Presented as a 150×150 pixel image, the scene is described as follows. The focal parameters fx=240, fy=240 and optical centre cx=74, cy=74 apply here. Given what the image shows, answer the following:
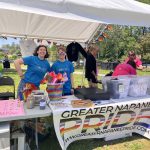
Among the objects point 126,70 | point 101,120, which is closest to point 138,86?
point 126,70

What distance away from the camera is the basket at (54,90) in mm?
2957

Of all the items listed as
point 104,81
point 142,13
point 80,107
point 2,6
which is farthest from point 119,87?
point 2,6

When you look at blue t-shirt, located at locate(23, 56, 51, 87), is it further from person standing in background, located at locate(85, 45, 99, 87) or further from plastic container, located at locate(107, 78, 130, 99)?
person standing in background, located at locate(85, 45, 99, 87)

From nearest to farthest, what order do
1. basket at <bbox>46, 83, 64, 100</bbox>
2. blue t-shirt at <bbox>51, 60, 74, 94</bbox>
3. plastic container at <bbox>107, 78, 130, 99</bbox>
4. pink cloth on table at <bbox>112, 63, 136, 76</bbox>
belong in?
1. basket at <bbox>46, 83, 64, 100</bbox>
2. plastic container at <bbox>107, 78, 130, 99</bbox>
3. blue t-shirt at <bbox>51, 60, 74, 94</bbox>
4. pink cloth on table at <bbox>112, 63, 136, 76</bbox>

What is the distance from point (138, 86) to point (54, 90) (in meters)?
1.23

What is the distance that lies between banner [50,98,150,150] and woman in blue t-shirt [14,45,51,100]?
1.97ft

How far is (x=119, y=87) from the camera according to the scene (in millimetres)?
3217

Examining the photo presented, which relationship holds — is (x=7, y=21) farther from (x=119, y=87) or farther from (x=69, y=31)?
(x=119, y=87)

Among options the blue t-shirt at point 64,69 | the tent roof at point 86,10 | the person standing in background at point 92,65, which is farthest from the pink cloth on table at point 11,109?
the person standing in background at point 92,65

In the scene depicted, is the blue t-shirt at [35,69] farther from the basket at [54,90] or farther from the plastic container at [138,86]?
the plastic container at [138,86]

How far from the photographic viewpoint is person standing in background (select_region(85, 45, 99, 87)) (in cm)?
519

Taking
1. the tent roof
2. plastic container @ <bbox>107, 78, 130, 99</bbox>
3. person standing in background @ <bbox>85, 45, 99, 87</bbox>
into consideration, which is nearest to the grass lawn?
plastic container @ <bbox>107, 78, 130, 99</bbox>

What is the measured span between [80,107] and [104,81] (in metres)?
0.72

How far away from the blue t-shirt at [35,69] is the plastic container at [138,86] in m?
1.19
